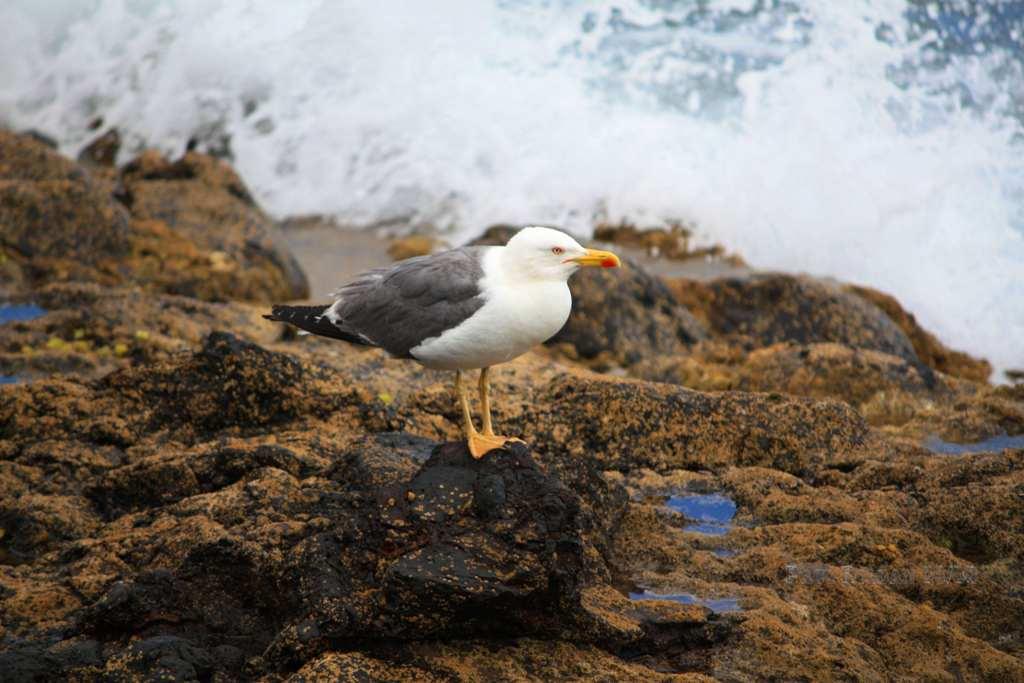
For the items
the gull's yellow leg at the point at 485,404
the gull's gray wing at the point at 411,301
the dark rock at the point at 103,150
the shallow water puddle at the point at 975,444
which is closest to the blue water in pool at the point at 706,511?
the gull's yellow leg at the point at 485,404

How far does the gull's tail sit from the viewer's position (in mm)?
5105

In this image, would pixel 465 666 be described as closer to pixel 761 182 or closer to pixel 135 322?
pixel 135 322

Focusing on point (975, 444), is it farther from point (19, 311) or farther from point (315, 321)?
point (19, 311)

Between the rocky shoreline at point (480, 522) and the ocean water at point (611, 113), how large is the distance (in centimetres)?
641

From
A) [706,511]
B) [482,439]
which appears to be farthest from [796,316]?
[482,439]

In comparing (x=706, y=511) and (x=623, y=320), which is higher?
(x=706, y=511)

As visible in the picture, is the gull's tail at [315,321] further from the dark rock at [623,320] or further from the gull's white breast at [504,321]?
the dark rock at [623,320]

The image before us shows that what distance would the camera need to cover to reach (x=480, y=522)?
13.4 feet

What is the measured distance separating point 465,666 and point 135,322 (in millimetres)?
4927

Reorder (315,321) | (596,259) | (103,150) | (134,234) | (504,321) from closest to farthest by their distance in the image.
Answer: (504,321) → (596,259) → (315,321) → (134,234) → (103,150)

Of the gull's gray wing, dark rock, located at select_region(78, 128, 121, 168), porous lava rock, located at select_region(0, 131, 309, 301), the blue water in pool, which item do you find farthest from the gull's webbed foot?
dark rock, located at select_region(78, 128, 121, 168)

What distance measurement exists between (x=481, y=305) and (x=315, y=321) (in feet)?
3.23

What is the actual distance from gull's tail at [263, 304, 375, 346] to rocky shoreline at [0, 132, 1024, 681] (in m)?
0.51

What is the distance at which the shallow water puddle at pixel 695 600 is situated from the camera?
4566 millimetres
